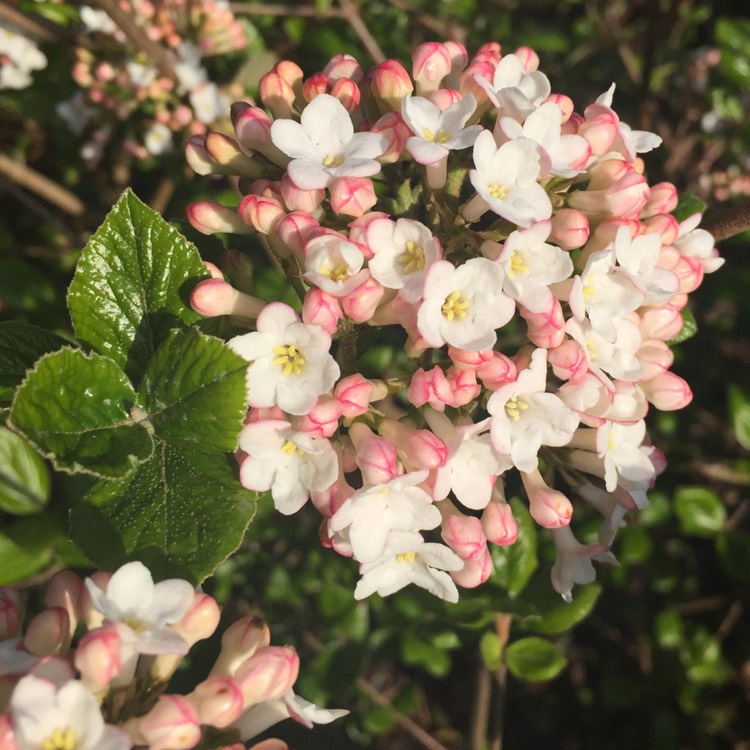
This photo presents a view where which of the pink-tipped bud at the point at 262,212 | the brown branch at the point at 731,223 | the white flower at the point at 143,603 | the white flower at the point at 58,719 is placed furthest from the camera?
the brown branch at the point at 731,223

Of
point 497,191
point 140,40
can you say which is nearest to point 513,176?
point 497,191

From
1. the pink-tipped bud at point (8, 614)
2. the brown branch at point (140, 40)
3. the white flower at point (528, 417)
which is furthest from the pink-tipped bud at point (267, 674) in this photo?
the brown branch at point (140, 40)

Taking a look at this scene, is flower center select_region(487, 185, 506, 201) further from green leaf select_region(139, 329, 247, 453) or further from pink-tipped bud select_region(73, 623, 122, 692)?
pink-tipped bud select_region(73, 623, 122, 692)

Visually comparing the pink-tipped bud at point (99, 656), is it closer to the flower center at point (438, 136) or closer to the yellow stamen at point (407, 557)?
the yellow stamen at point (407, 557)

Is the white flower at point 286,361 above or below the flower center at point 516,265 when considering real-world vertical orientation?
below

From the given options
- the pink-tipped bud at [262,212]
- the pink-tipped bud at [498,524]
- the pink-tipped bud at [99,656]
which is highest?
the pink-tipped bud at [262,212]

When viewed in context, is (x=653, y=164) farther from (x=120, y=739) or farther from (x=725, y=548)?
(x=120, y=739)

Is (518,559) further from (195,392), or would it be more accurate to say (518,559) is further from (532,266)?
(195,392)
